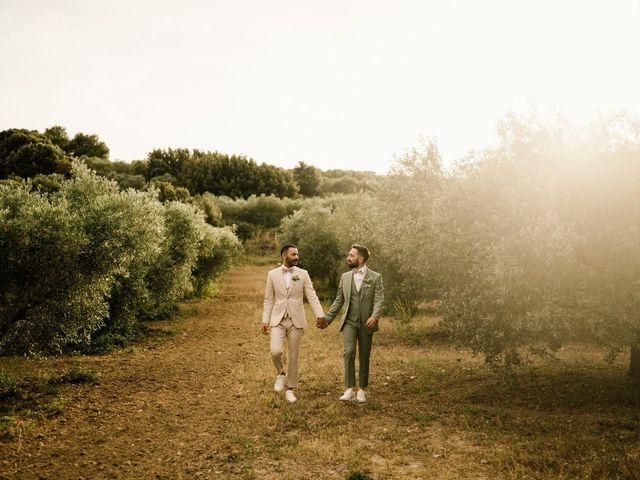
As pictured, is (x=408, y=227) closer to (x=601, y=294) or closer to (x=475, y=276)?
(x=475, y=276)

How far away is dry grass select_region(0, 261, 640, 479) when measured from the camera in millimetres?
6395

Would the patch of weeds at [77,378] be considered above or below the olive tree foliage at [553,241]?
below

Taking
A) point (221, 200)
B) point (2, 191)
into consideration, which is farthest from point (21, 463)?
point (221, 200)

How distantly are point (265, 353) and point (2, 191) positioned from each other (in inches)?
311

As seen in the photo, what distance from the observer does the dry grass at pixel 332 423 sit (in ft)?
21.0

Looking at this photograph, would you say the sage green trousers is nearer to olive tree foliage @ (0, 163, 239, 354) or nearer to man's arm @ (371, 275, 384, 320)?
man's arm @ (371, 275, 384, 320)

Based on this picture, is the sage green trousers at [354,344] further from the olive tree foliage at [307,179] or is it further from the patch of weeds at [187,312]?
the olive tree foliage at [307,179]

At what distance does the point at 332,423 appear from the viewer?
26.2ft

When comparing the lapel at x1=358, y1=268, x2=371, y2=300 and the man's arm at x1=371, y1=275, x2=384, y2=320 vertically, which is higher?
→ the lapel at x1=358, y1=268, x2=371, y2=300

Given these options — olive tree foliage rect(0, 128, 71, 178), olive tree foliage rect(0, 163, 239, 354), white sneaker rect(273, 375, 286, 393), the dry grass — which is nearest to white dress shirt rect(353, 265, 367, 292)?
the dry grass

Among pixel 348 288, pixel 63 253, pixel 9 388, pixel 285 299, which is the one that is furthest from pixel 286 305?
pixel 9 388

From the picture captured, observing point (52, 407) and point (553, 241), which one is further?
point (52, 407)

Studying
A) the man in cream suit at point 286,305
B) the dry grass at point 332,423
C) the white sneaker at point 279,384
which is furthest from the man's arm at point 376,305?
the white sneaker at point 279,384

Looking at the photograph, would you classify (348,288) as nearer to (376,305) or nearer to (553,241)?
(376,305)
